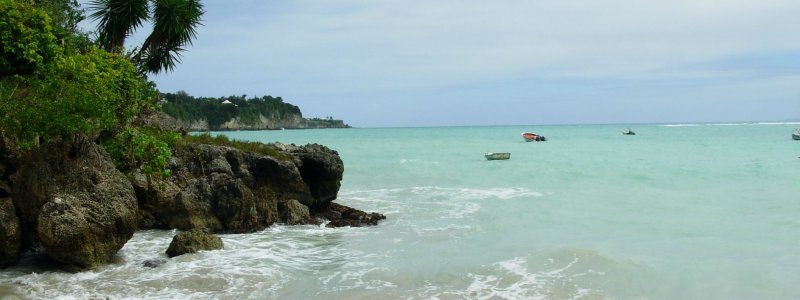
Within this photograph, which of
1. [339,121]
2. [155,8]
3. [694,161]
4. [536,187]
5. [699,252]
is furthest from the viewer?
[339,121]

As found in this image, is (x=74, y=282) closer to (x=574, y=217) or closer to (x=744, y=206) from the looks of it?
(x=574, y=217)

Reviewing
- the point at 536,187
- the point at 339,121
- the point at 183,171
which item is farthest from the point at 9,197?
the point at 339,121

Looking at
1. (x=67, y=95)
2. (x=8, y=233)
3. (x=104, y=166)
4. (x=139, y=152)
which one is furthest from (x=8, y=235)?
(x=139, y=152)

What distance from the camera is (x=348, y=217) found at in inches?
490

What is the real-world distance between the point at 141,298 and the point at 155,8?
11216 mm

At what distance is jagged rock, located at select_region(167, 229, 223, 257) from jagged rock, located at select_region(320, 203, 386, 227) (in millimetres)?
2974

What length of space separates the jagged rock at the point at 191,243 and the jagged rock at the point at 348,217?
297cm

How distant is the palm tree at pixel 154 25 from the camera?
50.5ft

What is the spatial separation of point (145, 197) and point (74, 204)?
10.2ft

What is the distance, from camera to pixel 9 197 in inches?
309

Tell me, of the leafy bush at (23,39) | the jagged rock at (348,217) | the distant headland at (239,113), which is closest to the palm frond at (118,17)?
the leafy bush at (23,39)

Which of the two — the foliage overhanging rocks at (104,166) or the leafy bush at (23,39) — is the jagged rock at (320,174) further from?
the leafy bush at (23,39)

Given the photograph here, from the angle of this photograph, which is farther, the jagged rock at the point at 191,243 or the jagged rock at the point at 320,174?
the jagged rock at the point at 320,174

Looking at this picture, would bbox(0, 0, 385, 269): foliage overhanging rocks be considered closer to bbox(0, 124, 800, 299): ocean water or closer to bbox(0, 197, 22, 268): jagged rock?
bbox(0, 197, 22, 268): jagged rock
